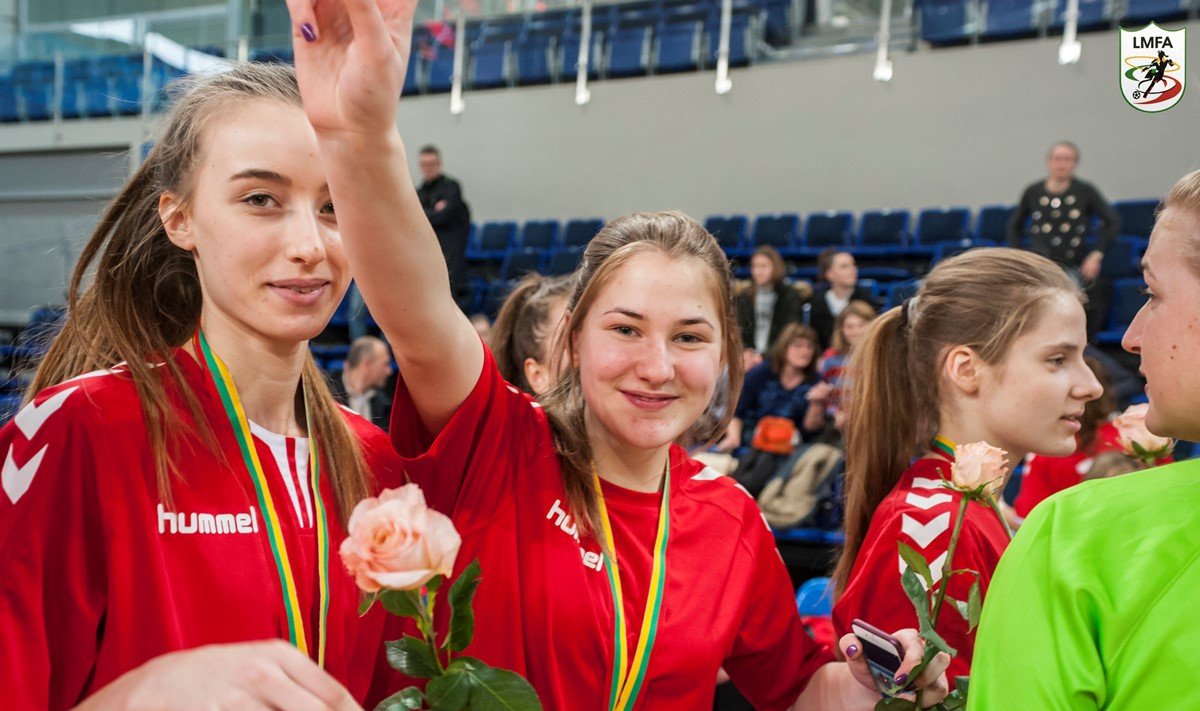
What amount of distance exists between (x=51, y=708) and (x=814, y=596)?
101 inches

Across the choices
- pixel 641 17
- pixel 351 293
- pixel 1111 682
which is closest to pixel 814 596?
pixel 1111 682

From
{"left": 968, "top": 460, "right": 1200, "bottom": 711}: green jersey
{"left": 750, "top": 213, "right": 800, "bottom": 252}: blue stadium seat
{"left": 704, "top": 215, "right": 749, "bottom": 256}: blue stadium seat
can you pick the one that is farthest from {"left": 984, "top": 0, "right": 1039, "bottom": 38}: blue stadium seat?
{"left": 968, "top": 460, "right": 1200, "bottom": 711}: green jersey

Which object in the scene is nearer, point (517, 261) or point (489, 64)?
point (517, 261)

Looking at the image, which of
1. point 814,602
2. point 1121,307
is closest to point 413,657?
point 814,602

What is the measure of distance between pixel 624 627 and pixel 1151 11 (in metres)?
8.12

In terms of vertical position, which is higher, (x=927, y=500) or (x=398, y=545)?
(x=398, y=545)

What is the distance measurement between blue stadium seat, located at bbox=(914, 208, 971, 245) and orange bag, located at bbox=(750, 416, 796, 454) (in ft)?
12.2

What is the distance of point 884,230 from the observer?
9000 millimetres

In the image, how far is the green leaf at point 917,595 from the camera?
1.40 metres

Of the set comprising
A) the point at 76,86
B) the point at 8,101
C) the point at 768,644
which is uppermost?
the point at 76,86

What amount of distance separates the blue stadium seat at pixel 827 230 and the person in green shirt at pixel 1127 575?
8.15 m

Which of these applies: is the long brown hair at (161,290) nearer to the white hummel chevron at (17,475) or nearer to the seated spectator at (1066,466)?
the white hummel chevron at (17,475)

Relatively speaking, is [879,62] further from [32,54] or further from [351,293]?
[32,54]

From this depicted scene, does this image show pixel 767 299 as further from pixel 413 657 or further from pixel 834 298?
pixel 413 657
